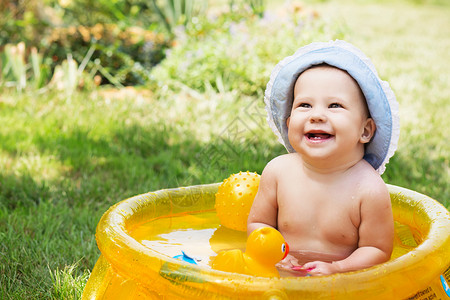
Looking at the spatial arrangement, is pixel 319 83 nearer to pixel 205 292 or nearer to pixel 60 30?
pixel 205 292

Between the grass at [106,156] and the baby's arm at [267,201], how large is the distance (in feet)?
2.14

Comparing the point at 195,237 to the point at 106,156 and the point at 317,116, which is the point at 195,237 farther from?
the point at 106,156

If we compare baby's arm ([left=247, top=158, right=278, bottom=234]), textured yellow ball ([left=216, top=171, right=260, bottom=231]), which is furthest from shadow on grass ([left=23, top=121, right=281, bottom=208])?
baby's arm ([left=247, top=158, right=278, bottom=234])

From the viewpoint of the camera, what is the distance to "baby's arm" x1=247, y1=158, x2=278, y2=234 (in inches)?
73.5

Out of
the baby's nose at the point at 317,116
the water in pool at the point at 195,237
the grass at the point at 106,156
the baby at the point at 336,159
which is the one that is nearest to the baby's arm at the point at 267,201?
the baby at the point at 336,159

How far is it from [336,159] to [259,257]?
414 mm

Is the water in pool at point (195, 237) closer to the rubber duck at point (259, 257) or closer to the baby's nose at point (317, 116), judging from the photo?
the rubber duck at point (259, 257)

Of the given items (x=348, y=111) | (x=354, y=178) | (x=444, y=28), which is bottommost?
(x=444, y=28)

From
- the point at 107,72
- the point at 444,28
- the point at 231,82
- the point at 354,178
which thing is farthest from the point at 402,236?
the point at 444,28

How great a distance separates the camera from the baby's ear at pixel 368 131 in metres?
1.74

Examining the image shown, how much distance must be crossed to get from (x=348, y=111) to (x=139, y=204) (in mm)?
824

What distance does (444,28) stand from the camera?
10.8 meters

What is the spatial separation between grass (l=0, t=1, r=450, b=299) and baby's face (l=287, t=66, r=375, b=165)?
92 cm

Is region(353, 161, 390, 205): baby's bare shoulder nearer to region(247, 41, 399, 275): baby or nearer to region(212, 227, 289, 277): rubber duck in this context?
region(247, 41, 399, 275): baby
